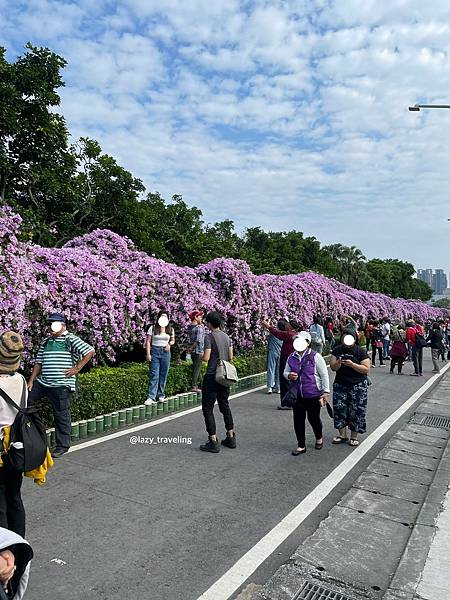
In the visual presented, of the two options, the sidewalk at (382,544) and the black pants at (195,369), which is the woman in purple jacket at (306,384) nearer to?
the sidewalk at (382,544)

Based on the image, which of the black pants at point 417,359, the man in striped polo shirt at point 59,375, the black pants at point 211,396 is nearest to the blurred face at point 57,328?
the man in striped polo shirt at point 59,375

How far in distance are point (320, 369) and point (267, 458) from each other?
128cm

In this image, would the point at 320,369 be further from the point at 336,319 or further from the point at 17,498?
the point at 336,319

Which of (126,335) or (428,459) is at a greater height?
(126,335)

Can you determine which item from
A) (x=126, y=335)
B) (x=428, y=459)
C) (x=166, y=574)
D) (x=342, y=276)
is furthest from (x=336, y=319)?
(x=342, y=276)

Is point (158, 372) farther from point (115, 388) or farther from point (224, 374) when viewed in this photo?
point (224, 374)

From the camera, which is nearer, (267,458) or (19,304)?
(267,458)

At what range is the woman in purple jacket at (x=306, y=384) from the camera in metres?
6.57

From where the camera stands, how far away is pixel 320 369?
6.64 m

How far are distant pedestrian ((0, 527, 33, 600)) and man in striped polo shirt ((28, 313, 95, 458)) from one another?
3943mm

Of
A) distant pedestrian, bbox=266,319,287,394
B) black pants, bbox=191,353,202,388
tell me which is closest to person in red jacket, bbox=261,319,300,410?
distant pedestrian, bbox=266,319,287,394

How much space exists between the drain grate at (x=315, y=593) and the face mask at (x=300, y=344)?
129 inches

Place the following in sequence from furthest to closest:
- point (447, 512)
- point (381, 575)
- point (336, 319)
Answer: point (336, 319) → point (447, 512) → point (381, 575)

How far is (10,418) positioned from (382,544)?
10.2 ft
